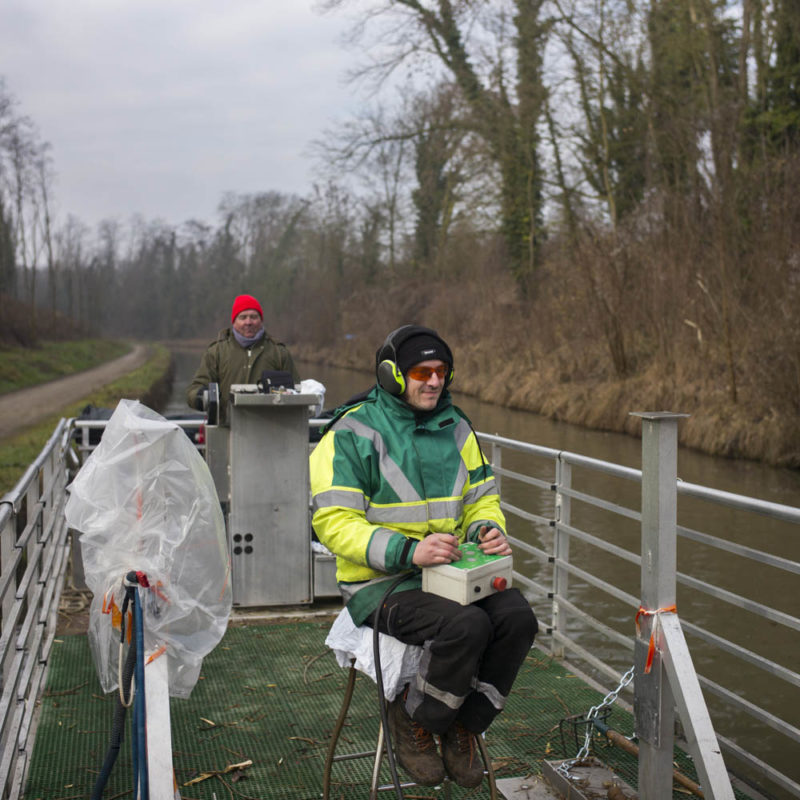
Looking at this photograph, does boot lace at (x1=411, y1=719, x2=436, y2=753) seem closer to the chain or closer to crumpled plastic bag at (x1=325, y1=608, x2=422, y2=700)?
crumpled plastic bag at (x1=325, y1=608, x2=422, y2=700)

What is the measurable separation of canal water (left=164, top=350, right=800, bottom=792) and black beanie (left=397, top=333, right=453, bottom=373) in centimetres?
319

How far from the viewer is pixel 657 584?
271cm

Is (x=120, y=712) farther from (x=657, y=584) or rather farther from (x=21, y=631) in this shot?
(x=657, y=584)

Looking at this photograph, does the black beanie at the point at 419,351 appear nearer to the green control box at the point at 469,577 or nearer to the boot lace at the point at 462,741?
the green control box at the point at 469,577

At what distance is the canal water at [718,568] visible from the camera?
5.63 meters

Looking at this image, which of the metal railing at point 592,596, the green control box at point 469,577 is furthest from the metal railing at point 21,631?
the green control box at point 469,577

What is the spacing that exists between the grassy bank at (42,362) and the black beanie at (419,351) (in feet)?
83.4

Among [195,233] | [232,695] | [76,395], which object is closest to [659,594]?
[232,695]

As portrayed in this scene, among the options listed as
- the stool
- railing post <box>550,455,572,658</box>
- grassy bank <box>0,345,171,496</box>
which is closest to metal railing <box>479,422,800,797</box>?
railing post <box>550,455,572,658</box>

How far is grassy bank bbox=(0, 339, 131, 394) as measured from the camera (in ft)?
92.9

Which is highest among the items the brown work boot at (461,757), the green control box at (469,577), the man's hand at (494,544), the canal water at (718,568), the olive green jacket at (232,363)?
the olive green jacket at (232,363)

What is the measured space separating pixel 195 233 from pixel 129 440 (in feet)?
310

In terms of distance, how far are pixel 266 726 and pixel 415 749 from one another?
4.28 ft

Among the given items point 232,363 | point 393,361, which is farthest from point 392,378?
point 232,363
